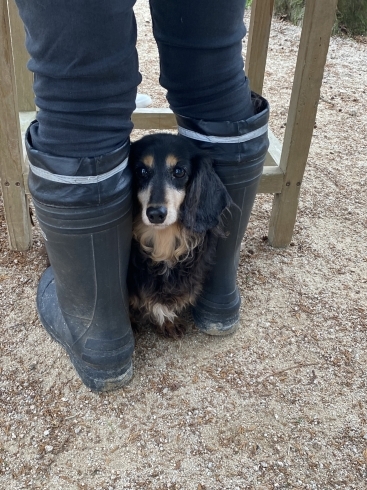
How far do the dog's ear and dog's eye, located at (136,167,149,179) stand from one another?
12cm

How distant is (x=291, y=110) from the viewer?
5.92ft

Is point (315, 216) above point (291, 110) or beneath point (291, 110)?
beneath

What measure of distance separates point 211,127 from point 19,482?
3.19 ft

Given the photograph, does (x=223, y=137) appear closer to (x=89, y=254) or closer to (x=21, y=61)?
(x=89, y=254)

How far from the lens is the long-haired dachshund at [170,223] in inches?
49.5

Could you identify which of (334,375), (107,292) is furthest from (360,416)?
(107,292)

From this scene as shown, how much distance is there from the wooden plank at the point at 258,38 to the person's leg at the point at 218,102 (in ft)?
2.15

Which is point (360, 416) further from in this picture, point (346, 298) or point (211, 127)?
point (211, 127)

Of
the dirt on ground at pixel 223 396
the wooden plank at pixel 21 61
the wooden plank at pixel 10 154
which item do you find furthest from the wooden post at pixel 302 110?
the wooden plank at pixel 21 61

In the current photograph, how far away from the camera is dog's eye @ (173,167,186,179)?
4.23 ft

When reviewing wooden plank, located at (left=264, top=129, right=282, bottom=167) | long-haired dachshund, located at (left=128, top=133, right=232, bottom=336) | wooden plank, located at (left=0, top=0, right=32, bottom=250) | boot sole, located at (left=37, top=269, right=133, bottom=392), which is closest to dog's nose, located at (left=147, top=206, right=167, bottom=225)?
long-haired dachshund, located at (left=128, top=133, right=232, bottom=336)

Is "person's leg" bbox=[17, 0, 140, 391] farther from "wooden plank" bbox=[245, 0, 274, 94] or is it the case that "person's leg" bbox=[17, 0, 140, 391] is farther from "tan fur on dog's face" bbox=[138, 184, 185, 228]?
"wooden plank" bbox=[245, 0, 274, 94]

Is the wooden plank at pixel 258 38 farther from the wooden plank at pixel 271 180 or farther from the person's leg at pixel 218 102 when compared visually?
the person's leg at pixel 218 102

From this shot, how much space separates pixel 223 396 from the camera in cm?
138
